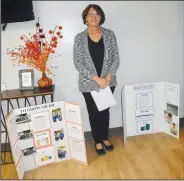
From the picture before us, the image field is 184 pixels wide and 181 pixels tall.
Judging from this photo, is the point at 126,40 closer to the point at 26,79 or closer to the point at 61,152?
the point at 26,79

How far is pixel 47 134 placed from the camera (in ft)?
7.40

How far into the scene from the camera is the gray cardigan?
7.19 feet

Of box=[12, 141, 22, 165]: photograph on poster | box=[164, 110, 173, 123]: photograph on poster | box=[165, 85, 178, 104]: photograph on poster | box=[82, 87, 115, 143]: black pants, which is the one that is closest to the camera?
box=[12, 141, 22, 165]: photograph on poster

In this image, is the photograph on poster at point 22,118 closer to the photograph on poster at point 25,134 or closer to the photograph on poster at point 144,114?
the photograph on poster at point 25,134

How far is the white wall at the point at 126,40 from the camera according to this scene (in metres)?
2.42

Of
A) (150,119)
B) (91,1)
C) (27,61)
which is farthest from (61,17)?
(150,119)

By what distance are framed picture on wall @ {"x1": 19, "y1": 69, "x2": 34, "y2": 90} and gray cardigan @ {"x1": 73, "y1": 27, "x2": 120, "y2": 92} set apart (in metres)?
0.49

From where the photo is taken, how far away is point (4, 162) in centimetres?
237

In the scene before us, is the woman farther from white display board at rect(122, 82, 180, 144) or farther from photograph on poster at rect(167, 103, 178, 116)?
photograph on poster at rect(167, 103, 178, 116)

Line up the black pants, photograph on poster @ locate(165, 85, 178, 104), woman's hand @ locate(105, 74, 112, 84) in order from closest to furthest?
woman's hand @ locate(105, 74, 112, 84) → the black pants → photograph on poster @ locate(165, 85, 178, 104)

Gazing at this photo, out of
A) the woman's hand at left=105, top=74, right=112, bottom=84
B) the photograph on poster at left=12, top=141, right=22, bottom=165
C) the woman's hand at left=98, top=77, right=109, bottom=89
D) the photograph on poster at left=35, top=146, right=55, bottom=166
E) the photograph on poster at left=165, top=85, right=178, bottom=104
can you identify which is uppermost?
the woman's hand at left=105, top=74, right=112, bottom=84

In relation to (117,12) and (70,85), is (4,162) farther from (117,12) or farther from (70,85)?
(117,12)

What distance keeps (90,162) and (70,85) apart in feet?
2.75

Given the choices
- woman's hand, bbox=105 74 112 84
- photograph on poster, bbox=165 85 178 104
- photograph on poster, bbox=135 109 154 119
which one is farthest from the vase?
photograph on poster, bbox=165 85 178 104
